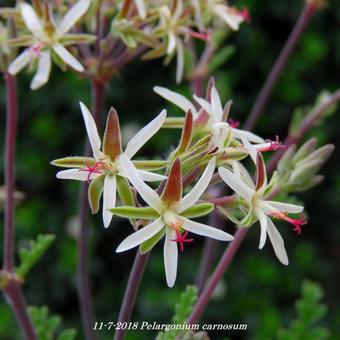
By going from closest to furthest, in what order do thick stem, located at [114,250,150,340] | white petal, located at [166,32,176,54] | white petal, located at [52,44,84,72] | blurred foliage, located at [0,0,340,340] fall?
thick stem, located at [114,250,150,340] → white petal, located at [52,44,84,72] → white petal, located at [166,32,176,54] → blurred foliage, located at [0,0,340,340]

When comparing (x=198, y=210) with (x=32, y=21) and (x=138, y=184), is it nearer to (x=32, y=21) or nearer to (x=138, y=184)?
(x=138, y=184)

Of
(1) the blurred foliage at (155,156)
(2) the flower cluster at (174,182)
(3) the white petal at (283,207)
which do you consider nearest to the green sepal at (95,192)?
(2) the flower cluster at (174,182)

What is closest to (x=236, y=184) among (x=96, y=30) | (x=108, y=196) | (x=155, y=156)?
(x=108, y=196)

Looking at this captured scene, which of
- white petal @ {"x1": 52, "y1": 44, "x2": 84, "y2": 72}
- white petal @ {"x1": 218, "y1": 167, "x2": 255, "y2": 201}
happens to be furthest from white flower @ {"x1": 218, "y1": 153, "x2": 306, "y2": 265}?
white petal @ {"x1": 52, "y1": 44, "x2": 84, "y2": 72}

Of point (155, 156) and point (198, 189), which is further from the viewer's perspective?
point (155, 156)

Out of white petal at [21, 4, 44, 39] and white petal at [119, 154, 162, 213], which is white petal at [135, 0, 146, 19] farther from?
white petal at [119, 154, 162, 213]

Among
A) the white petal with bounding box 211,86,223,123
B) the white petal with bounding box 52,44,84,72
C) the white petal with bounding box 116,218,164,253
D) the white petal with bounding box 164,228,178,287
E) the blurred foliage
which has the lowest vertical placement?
the blurred foliage
